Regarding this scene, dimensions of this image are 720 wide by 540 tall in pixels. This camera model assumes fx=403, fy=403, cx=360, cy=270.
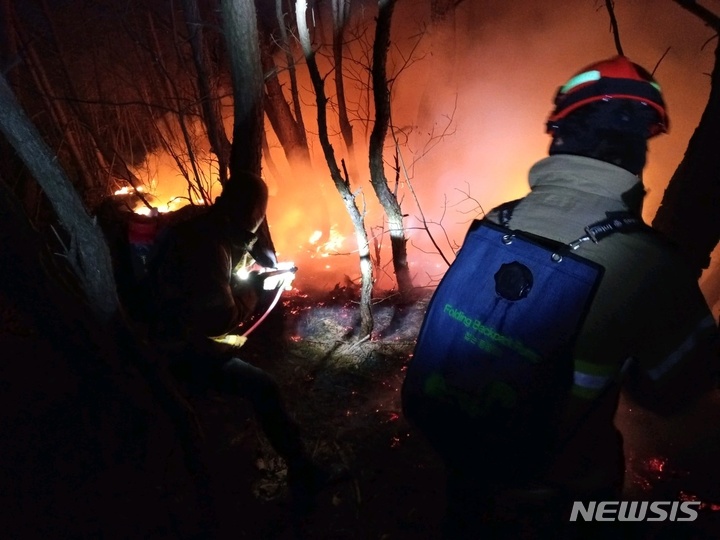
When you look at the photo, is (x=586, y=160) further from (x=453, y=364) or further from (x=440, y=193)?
(x=440, y=193)

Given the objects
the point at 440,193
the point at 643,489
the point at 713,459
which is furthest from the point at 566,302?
the point at 440,193

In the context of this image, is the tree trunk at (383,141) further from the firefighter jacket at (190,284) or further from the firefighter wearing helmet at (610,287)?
the firefighter wearing helmet at (610,287)

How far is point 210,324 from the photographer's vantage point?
11.5ft

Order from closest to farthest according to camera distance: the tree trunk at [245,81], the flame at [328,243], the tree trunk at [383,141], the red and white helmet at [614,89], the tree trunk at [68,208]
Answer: the red and white helmet at [614,89]
the tree trunk at [68,208]
the tree trunk at [383,141]
the tree trunk at [245,81]
the flame at [328,243]

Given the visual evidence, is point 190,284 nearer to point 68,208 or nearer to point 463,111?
point 68,208

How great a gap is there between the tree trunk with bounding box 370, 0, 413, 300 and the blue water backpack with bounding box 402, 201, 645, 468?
3178mm

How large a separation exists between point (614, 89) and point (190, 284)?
10.2 feet

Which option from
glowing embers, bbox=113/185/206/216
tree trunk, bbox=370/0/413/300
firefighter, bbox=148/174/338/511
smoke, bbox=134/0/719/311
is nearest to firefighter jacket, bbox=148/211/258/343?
firefighter, bbox=148/174/338/511

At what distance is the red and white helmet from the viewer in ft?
5.79

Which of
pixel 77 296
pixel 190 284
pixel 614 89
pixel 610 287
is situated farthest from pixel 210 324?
pixel 614 89

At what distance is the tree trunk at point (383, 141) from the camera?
4.21m

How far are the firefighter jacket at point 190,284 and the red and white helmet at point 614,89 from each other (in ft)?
9.13

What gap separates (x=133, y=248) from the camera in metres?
3.79

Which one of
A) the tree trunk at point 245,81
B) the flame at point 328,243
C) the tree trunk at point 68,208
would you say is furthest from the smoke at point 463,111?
the tree trunk at point 68,208
